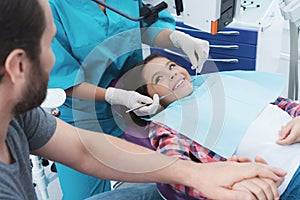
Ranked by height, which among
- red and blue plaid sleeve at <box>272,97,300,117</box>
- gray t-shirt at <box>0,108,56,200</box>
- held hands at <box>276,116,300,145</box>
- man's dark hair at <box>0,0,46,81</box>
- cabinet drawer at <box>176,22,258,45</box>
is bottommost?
cabinet drawer at <box>176,22,258,45</box>

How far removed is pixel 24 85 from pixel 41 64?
0.05m

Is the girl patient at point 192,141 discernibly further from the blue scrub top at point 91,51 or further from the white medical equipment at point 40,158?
the white medical equipment at point 40,158

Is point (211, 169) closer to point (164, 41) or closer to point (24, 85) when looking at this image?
point (24, 85)

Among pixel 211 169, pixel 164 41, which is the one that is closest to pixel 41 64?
pixel 211 169

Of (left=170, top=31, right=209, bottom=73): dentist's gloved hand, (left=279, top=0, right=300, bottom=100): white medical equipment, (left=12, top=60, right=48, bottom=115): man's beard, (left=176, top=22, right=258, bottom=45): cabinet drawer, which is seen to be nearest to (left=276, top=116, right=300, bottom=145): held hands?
(left=279, top=0, right=300, bottom=100): white medical equipment

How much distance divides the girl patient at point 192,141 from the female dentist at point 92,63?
0.28ft

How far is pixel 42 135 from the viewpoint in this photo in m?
1.02

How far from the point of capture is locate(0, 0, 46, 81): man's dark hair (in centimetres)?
68

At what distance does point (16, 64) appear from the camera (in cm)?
71

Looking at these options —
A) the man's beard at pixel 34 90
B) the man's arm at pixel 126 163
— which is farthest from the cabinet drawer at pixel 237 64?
the man's beard at pixel 34 90

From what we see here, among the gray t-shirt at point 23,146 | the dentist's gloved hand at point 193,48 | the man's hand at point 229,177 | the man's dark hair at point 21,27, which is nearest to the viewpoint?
the man's dark hair at point 21,27

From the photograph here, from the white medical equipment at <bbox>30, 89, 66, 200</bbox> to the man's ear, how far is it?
0.44m

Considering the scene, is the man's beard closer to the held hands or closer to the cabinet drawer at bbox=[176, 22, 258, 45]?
the held hands

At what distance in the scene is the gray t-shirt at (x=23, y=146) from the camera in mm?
801
